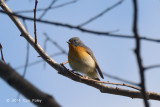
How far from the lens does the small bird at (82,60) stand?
6336 millimetres

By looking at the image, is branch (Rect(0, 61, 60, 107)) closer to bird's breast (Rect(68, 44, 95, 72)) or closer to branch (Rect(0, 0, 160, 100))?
branch (Rect(0, 0, 160, 100))

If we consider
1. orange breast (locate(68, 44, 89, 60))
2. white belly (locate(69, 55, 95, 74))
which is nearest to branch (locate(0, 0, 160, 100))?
white belly (locate(69, 55, 95, 74))

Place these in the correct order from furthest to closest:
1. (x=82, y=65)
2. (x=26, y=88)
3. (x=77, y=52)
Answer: (x=77, y=52)
(x=82, y=65)
(x=26, y=88)

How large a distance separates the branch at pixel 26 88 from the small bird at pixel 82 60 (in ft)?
16.7

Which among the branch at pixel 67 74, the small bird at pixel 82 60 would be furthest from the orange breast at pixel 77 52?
the branch at pixel 67 74

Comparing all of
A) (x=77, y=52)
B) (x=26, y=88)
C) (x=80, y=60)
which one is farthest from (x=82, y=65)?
(x=26, y=88)

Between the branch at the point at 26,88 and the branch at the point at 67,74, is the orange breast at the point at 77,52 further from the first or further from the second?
the branch at the point at 26,88

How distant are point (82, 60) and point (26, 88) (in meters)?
5.27

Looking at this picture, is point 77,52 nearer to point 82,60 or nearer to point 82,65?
point 82,60

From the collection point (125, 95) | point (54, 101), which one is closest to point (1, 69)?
point (54, 101)

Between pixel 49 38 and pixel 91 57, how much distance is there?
3.08 metres

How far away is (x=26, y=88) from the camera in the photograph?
1.16 meters

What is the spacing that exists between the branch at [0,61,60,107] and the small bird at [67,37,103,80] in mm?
5087

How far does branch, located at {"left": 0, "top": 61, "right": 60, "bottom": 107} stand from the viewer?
1.15 meters
